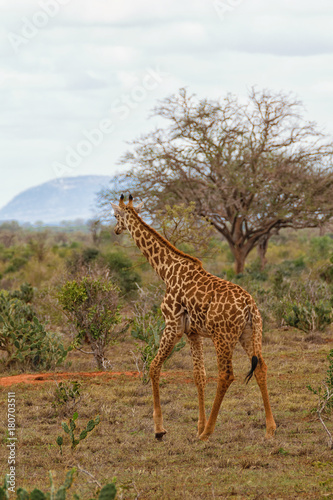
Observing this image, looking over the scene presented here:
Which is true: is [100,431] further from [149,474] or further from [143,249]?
[143,249]

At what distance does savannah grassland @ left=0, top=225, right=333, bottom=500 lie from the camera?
546 centimetres

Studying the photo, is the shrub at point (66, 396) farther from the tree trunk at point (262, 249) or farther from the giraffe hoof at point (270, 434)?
the tree trunk at point (262, 249)

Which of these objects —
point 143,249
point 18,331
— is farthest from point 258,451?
point 18,331

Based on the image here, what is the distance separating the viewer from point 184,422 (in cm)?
787

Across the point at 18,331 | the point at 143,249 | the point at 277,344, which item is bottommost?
the point at 277,344

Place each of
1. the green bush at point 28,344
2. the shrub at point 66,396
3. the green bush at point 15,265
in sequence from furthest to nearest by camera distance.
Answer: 1. the green bush at point 15,265
2. the green bush at point 28,344
3. the shrub at point 66,396

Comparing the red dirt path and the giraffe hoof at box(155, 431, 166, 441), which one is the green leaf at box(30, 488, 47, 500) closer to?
the giraffe hoof at box(155, 431, 166, 441)

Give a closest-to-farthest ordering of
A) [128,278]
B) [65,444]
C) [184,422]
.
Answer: [65,444], [184,422], [128,278]

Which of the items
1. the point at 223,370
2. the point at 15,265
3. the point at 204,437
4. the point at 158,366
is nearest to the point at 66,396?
the point at 158,366

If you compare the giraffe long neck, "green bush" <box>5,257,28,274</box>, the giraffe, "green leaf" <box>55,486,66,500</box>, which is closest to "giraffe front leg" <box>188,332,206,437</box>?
the giraffe

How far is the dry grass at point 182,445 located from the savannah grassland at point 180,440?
12 mm

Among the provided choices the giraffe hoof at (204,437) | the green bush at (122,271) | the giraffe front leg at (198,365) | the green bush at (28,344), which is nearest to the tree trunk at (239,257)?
the green bush at (122,271)

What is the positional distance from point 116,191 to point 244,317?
58.5 feet

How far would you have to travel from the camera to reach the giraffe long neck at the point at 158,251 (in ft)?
24.6
